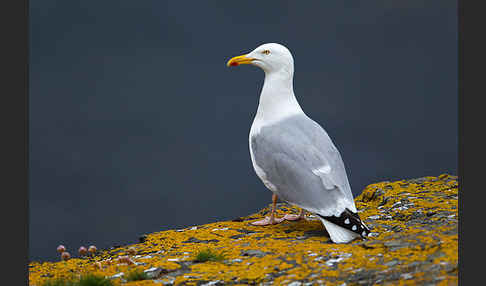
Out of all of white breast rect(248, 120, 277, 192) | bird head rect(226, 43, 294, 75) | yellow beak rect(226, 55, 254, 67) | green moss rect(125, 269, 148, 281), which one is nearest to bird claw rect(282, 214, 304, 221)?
white breast rect(248, 120, 277, 192)

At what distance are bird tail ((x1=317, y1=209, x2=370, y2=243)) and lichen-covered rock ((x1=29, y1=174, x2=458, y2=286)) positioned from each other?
101 millimetres

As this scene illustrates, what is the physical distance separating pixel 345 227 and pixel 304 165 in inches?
37.3

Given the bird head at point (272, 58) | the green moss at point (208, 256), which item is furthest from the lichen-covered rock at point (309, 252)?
the bird head at point (272, 58)

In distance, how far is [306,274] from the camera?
4.83 meters

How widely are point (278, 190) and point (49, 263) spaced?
10.5ft

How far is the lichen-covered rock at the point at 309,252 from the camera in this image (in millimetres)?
4586

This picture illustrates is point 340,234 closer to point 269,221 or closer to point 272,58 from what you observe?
point 269,221

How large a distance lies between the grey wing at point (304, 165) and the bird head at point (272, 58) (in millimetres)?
809

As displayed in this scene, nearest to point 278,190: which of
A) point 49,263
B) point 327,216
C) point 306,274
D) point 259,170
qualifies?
point 259,170

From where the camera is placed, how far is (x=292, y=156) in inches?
256

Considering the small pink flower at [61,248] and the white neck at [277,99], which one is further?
the white neck at [277,99]

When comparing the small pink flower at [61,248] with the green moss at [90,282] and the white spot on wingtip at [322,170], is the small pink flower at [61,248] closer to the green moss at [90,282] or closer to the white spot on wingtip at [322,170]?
the green moss at [90,282]

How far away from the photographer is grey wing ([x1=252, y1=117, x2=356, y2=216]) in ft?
20.2

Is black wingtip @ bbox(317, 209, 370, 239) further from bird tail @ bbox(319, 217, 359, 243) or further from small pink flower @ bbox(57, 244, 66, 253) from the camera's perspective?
small pink flower @ bbox(57, 244, 66, 253)
